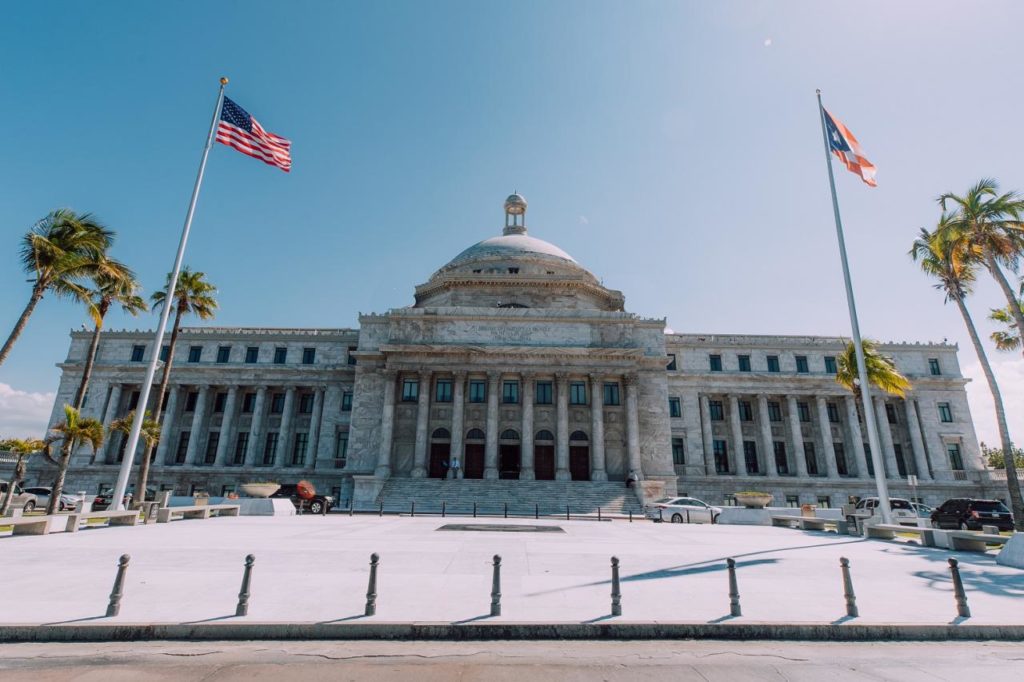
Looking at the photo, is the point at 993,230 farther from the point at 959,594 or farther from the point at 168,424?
the point at 168,424

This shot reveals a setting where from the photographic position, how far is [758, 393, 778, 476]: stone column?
4512 cm

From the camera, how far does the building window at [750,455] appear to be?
46.5m

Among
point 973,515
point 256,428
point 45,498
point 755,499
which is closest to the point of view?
point 973,515

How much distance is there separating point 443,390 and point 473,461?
6.54m

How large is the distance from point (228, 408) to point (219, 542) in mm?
38235

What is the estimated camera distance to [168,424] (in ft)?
153

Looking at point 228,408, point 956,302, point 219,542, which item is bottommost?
point 219,542

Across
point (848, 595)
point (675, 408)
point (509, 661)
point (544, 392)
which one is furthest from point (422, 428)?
point (509, 661)

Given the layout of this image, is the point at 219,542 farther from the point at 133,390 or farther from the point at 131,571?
the point at 133,390

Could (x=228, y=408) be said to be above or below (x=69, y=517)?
above

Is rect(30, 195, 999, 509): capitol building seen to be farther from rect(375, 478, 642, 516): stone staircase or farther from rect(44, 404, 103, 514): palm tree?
rect(44, 404, 103, 514): palm tree

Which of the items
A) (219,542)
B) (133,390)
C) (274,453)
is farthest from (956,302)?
(133,390)

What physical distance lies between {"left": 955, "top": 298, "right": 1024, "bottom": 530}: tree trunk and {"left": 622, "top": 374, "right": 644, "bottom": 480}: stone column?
20.8 meters

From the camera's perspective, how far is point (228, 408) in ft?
156
